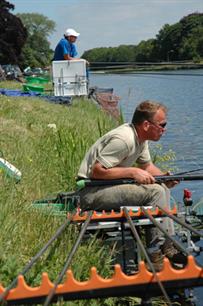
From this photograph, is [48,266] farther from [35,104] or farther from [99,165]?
[35,104]

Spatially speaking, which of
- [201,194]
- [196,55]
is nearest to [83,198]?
[201,194]

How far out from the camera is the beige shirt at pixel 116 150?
4.82 meters

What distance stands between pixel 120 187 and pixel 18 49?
175 feet

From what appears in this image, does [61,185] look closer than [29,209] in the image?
No

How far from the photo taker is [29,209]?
15.1 feet

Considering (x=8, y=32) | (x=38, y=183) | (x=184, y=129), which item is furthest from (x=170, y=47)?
(x=38, y=183)

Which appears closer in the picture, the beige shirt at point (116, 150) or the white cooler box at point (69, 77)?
the beige shirt at point (116, 150)

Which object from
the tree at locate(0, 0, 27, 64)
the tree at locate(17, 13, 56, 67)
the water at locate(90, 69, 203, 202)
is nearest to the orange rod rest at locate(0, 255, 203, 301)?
the water at locate(90, 69, 203, 202)

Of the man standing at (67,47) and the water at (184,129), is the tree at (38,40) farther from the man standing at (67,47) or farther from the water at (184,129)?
the man standing at (67,47)

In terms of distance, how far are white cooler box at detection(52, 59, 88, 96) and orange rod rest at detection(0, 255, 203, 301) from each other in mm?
12276

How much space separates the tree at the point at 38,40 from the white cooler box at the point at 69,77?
63.9m

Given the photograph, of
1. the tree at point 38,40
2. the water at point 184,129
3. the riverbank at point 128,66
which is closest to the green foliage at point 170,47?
the tree at point 38,40

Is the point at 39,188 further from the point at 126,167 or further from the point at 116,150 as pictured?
the point at 116,150

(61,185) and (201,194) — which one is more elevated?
(61,185)
